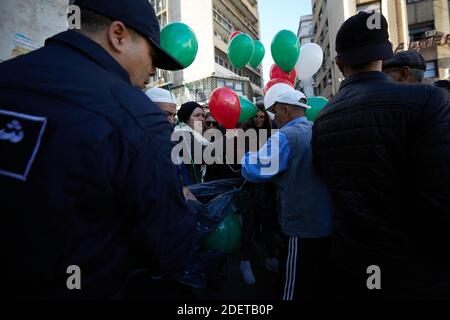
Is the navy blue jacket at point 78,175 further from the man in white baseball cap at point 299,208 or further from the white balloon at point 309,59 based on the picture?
the white balloon at point 309,59

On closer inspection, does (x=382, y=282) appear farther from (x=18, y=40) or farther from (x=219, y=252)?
(x=18, y=40)

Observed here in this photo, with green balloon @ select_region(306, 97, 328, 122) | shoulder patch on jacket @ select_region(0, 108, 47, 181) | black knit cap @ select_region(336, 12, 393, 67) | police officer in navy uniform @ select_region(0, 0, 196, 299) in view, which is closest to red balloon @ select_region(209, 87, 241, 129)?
green balloon @ select_region(306, 97, 328, 122)

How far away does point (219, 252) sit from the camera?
186cm

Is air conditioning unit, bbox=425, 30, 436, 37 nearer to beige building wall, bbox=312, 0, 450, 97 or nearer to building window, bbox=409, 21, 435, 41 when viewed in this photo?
building window, bbox=409, 21, 435, 41

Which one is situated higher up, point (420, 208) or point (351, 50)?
point (351, 50)

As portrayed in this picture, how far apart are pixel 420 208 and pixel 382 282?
409 millimetres

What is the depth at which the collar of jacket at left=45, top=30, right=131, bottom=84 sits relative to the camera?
89 centimetres

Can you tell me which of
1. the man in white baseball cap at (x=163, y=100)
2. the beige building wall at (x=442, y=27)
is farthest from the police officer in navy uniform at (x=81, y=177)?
the beige building wall at (x=442, y=27)

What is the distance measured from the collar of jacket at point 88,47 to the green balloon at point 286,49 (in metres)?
4.25

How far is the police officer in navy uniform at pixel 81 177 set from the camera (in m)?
0.72

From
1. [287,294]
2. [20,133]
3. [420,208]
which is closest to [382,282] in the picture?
[420,208]

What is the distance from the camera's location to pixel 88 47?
894 millimetres
